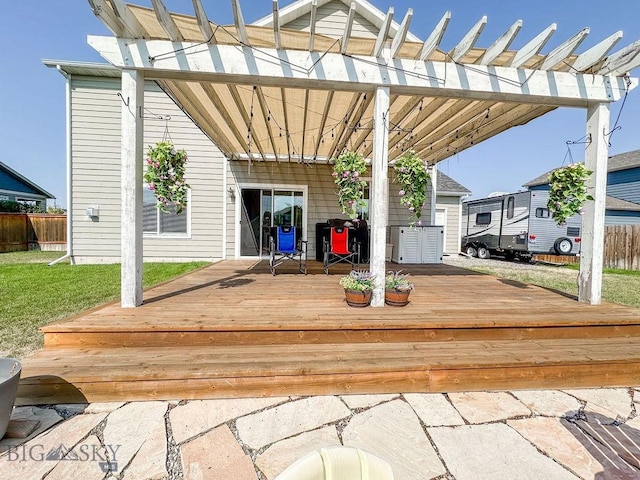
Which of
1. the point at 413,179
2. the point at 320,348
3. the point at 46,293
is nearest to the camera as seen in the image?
the point at 320,348

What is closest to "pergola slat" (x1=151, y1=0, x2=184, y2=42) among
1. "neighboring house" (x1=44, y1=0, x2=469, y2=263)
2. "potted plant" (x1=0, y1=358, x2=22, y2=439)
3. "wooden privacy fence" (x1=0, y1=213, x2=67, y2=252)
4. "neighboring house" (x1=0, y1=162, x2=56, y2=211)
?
"potted plant" (x1=0, y1=358, x2=22, y2=439)

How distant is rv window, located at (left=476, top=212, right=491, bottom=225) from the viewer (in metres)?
11.9

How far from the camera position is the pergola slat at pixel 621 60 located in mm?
2941

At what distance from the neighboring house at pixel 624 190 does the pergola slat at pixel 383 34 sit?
14573 millimetres

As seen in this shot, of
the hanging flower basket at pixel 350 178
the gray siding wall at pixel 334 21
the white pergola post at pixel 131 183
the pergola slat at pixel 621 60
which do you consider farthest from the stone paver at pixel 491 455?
the gray siding wall at pixel 334 21

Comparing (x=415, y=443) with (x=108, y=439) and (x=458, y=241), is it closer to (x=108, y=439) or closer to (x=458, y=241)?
(x=108, y=439)

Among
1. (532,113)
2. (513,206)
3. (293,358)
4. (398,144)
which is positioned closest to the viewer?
(293,358)

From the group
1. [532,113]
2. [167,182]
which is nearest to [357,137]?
[532,113]

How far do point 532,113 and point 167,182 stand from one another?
5.04 meters

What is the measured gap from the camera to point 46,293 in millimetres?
4672

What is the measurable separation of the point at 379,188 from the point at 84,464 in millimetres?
3046

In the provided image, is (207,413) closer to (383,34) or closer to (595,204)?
(383,34)

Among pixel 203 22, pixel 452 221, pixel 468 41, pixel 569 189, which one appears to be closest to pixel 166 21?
pixel 203 22

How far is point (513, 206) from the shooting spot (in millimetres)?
10555
